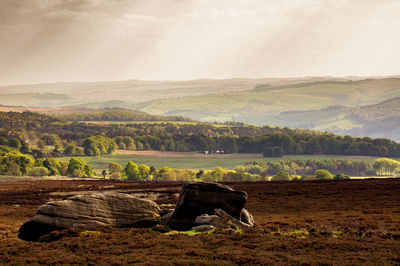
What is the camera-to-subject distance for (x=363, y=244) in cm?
3064

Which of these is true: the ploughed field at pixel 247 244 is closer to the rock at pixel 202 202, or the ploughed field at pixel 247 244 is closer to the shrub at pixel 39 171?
the rock at pixel 202 202

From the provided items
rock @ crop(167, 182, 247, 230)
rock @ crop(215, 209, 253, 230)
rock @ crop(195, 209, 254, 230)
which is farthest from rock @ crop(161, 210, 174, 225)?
rock @ crop(215, 209, 253, 230)

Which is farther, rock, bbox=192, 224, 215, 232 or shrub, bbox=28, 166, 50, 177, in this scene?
shrub, bbox=28, 166, 50, 177

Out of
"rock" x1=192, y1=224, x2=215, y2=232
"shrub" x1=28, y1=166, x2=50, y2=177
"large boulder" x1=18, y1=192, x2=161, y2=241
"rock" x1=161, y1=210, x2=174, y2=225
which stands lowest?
"shrub" x1=28, y1=166, x2=50, y2=177

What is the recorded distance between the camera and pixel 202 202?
1625 inches

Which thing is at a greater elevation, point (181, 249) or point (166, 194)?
point (181, 249)

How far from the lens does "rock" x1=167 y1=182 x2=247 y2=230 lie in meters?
40.6

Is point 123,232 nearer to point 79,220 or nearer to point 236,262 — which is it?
point 79,220

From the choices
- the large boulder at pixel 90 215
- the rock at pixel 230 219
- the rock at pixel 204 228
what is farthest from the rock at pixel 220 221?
the large boulder at pixel 90 215

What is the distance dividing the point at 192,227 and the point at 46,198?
46.1 meters

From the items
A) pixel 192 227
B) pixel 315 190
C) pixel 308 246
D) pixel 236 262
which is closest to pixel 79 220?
pixel 192 227

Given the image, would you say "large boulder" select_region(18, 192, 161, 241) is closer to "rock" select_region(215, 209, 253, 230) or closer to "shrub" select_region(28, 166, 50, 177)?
"rock" select_region(215, 209, 253, 230)

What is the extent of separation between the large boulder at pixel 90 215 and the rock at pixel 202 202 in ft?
7.15

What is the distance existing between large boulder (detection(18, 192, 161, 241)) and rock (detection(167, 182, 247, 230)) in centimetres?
218
